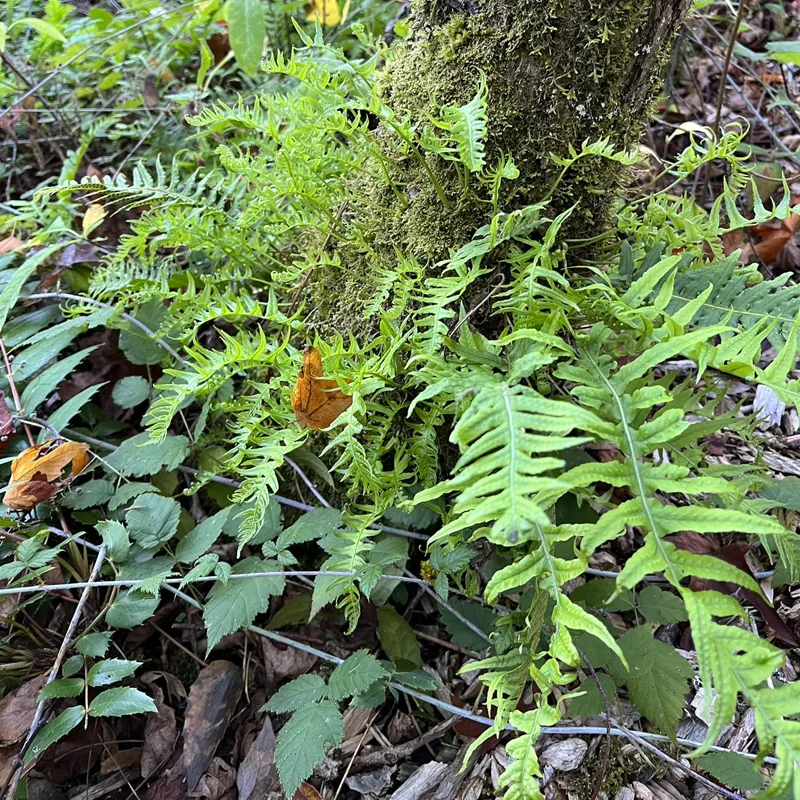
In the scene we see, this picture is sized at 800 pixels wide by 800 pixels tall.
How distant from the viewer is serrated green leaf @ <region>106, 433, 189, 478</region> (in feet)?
5.18

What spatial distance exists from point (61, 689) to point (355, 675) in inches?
24.3

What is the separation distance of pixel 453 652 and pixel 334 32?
264cm

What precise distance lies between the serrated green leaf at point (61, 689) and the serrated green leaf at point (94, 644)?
2.3 inches

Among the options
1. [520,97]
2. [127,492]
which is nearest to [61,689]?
[127,492]

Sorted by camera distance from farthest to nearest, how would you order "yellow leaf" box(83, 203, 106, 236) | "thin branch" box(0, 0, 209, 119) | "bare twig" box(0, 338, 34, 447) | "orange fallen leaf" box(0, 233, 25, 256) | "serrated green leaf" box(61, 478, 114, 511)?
"thin branch" box(0, 0, 209, 119)
"orange fallen leaf" box(0, 233, 25, 256)
"yellow leaf" box(83, 203, 106, 236)
"bare twig" box(0, 338, 34, 447)
"serrated green leaf" box(61, 478, 114, 511)

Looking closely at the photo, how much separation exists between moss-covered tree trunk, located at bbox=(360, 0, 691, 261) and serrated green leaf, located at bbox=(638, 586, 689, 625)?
2.86 ft

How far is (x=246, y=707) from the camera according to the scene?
4.87ft

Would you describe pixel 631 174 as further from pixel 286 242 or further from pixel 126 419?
pixel 126 419

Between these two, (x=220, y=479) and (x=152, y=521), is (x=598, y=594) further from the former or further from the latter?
(x=152, y=521)

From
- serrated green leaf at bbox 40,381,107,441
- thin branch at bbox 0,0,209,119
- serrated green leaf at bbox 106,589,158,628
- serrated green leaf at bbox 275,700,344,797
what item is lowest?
serrated green leaf at bbox 275,700,344,797

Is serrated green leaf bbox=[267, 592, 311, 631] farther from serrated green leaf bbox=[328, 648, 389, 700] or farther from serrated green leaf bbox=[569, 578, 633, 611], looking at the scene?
serrated green leaf bbox=[569, 578, 633, 611]

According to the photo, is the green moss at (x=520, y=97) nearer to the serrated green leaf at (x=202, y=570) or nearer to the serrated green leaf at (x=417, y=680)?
the serrated green leaf at (x=202, y=570)

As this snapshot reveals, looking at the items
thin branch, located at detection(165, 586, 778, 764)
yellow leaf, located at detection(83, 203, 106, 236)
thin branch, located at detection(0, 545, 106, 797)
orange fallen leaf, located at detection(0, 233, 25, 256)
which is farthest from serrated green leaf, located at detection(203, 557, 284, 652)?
orange fallen leaf, located at detection(0, 233, 25, 256)

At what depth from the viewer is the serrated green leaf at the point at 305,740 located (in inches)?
46.3
